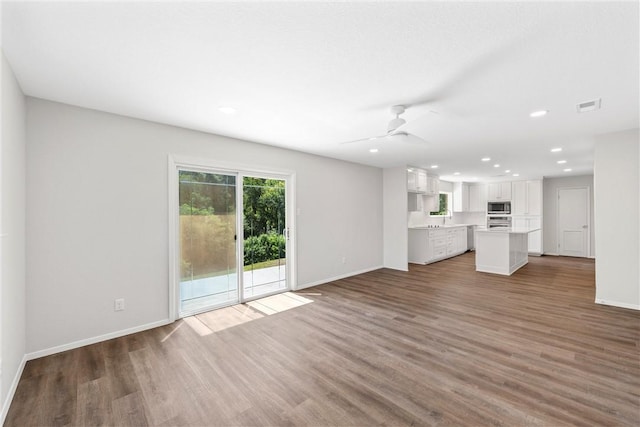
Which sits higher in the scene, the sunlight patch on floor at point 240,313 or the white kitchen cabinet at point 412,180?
the white kitchen cabinet at point 412,180

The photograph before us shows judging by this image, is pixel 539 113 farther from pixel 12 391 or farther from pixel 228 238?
pixel 12 391

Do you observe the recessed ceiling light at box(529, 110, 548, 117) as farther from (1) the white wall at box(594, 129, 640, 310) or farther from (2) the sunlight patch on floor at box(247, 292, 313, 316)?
(2) the sunlight patch on floor at box(247, 292, 313, 316)

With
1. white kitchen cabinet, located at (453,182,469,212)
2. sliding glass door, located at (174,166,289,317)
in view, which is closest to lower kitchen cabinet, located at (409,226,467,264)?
white kitchen cabinet, located at (453,182,469,212)

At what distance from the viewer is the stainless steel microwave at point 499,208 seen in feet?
30.1

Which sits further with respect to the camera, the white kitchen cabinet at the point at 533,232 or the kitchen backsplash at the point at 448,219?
the white kitchen cabinet at the point at 533,232

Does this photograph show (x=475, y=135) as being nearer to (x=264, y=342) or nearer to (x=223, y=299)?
(x=264, y=342)

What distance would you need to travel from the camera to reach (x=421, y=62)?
2.04 meters

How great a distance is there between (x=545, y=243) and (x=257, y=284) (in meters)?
9.24

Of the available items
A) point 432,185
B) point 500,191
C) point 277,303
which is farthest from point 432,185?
point 277,303

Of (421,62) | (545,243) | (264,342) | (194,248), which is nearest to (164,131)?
(194,248)

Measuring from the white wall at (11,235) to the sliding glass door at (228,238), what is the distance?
139 cm

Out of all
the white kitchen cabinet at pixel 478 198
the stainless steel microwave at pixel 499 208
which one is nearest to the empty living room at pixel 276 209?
the stainless steel microwave at pixel 499 208

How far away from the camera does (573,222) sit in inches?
326

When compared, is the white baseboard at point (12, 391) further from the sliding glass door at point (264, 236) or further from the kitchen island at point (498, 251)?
the kitchen island at point (498, 251)
